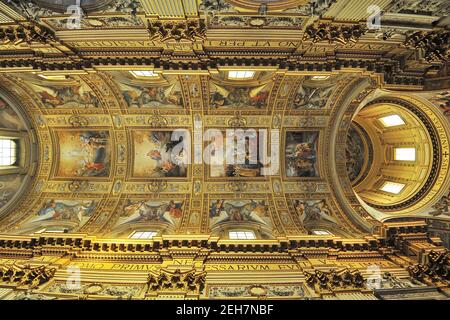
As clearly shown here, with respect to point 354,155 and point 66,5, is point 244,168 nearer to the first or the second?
point 354,155

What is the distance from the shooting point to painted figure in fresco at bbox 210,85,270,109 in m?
13.8

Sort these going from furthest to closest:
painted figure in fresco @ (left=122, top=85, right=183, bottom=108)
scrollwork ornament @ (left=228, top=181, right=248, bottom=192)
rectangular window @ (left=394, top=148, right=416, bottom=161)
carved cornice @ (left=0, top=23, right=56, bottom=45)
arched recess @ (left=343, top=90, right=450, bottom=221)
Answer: scrollwork ornament @ (left=228, top=181, right=248, bottom=192), rectangular window @ (left=394, top=148, right=416, bottom=161), painted figure in fresco @ (left=122, top=85, right=183, bottom=108), arched recess @ (left=343, top=90, right=450, bottom=221), carved cornice @ (left=0, top=23, right=56, bottom=45)

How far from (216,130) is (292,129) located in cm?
407

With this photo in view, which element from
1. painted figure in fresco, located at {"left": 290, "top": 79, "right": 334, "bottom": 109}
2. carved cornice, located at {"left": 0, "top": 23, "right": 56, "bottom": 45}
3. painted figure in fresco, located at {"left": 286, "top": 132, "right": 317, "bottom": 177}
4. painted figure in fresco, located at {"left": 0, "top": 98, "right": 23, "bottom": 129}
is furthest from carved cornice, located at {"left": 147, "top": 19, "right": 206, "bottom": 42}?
painted figure in fresco, located at {"left": 0, "top": 98, "right": 23, "bottom": 129}

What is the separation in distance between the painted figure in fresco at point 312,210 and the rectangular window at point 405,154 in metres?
5.36

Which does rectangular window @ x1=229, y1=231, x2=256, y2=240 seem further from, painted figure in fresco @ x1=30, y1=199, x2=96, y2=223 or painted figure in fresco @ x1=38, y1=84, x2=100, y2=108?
painted figure in fresco @ x1=38, y1=84, x2=100, y2=108

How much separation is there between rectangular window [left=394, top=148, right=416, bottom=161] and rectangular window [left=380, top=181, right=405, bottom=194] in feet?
4.80

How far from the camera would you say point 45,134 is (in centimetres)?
1475

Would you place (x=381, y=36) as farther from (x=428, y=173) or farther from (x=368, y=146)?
(x=368, y=146)

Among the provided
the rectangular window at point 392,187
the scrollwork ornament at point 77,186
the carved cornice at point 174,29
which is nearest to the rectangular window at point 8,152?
the scrollwork ornament at point 77,186

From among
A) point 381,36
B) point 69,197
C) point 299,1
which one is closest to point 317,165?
point 381,36

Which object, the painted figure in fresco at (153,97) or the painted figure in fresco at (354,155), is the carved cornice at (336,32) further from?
the painted figure in fresco at (354,155)

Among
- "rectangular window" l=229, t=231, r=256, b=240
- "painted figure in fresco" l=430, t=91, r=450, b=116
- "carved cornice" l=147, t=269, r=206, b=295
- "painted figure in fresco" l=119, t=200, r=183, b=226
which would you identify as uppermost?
"painted figure in fresco" l=430, t=91, r=450, b=116

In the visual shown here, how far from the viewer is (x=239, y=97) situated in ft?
46.3
